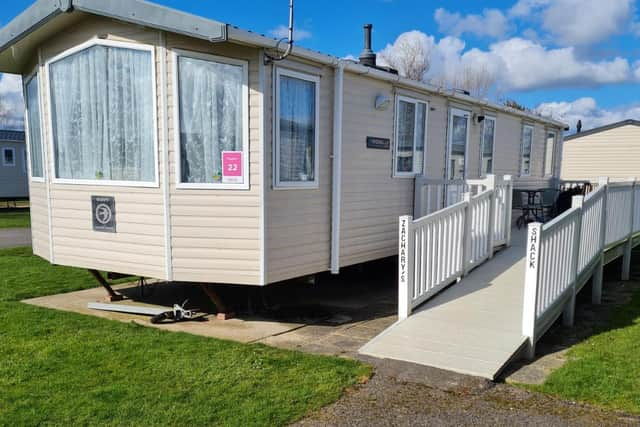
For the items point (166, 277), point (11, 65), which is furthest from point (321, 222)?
point (11, 65)

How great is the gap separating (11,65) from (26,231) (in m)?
9.55

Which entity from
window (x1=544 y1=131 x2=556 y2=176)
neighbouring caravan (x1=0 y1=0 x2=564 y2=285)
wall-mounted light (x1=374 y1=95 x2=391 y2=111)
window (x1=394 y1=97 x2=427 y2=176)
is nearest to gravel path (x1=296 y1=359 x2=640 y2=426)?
neighbouring caravan (x1=0 y1=0 x2=564 y2=285)

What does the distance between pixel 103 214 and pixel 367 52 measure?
479 centimetres

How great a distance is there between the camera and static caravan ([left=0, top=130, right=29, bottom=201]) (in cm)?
2359

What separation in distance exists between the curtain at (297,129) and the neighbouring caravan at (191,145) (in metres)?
0.02

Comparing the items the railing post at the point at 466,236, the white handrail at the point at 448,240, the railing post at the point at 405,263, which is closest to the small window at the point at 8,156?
the white handrail at the point at 448,240

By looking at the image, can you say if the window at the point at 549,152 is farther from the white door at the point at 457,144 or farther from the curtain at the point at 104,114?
the curtain at the point at 104,114

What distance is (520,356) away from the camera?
455 cm

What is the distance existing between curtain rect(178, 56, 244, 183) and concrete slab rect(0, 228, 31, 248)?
9.10m

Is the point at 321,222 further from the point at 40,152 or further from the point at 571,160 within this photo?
the point at 571,160

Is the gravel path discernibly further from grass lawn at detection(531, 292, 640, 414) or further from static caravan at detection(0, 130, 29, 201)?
static caravan at detection(0, 130, 29, 201)

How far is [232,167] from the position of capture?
17.6 feet

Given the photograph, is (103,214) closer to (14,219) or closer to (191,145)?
(191,145)

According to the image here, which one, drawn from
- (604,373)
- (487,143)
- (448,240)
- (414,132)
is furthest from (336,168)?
(487,143)
